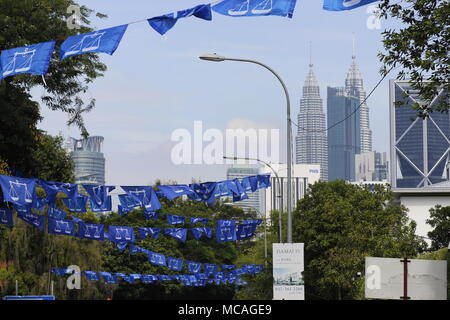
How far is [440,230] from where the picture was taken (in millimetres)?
67938

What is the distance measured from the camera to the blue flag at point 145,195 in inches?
1483

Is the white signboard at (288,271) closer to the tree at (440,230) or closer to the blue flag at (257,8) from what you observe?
the blue flag at (257,8)

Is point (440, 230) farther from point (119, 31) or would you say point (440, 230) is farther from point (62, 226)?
point (119, 31)

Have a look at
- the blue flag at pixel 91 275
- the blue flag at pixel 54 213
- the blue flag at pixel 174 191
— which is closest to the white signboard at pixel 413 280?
the blue flag at pixel 174 191

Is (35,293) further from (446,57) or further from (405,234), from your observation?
(446,57)

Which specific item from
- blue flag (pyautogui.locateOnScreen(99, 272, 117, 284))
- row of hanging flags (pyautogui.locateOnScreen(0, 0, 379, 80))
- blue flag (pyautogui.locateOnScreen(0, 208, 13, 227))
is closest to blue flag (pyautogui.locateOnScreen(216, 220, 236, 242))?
blue flag (pyautogui.locateOnScreen(0, 208, 13, 227))

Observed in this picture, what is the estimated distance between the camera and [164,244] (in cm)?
9212

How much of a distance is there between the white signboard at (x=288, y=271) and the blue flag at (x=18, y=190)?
12.0 meters

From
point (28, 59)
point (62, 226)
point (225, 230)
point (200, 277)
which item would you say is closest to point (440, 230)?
→ point (225, 230)

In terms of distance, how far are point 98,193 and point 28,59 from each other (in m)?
12.0

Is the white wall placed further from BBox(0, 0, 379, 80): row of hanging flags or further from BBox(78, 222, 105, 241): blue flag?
BBox(0, 0, 379, 80): row of hanging flags

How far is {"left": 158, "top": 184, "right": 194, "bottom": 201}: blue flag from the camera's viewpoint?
124 ft
